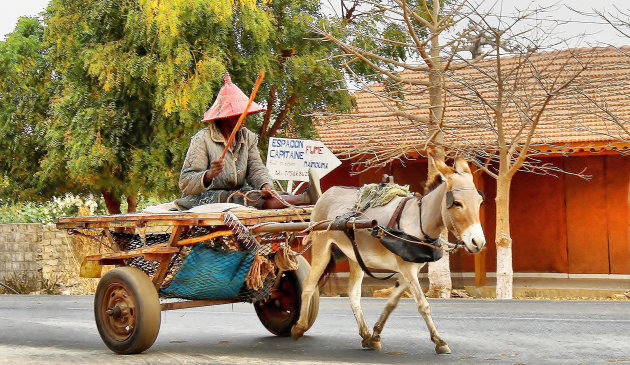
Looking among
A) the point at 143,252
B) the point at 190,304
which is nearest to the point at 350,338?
the point at 190,304

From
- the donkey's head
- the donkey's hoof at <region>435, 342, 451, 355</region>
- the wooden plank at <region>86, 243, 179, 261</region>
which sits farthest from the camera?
the wooden plank at <region>86, 243, 179, 261</region>

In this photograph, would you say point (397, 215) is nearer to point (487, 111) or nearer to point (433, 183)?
point (433, 183)

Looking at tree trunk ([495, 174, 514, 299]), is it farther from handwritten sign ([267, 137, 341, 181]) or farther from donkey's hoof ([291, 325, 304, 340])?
donkey's hoof ([291, 325, 304, 340])

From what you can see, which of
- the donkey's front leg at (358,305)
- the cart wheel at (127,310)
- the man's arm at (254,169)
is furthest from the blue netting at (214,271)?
the man's arm at (254,169)

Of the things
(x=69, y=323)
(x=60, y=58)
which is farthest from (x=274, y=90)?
(x=69, y=323)

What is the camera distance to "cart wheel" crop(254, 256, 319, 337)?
9.83 meters

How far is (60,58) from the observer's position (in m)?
22.9

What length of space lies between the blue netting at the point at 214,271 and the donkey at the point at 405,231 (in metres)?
0.78

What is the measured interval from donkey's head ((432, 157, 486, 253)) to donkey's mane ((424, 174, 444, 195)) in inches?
10.4

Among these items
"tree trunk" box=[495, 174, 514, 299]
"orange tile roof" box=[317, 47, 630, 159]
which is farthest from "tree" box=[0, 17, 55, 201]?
"tree trunk" box=[495, 174, 514, 299]

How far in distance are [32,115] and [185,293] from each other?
17.9m

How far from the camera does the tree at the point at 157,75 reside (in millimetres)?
19672

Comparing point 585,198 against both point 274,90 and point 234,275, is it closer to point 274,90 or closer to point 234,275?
point 274,90

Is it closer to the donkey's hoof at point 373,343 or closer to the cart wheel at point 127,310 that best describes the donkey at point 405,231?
the donkey's hoof at point 373,343
